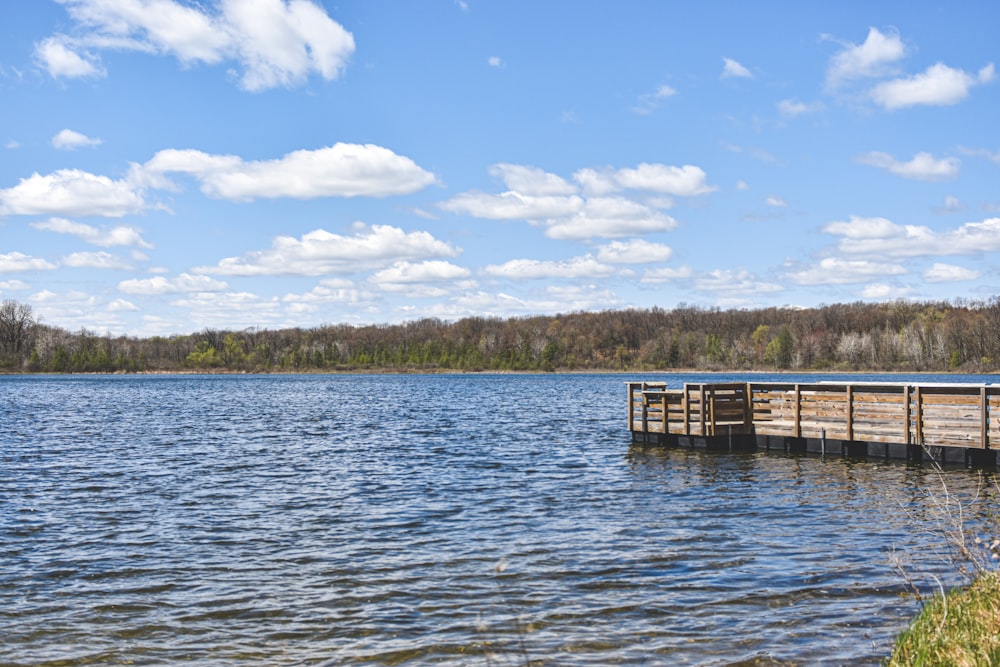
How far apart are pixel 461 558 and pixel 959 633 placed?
325 inches

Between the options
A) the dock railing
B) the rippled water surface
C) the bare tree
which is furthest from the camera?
the bare tree

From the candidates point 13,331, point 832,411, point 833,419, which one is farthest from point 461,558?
point 13,331

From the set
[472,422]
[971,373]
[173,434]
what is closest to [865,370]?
[971,373]

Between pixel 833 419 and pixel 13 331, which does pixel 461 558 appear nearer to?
pixel 833 419

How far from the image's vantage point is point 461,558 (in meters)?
14.3

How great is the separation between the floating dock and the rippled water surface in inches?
41.5

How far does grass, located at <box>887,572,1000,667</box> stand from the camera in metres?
6.84

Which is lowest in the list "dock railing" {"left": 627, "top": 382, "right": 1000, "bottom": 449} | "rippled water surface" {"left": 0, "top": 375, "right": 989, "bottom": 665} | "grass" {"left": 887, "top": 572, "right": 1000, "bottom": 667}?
"rippled water surface" {"left": 0, "top": 375, "right": 989, "bottom": 665}

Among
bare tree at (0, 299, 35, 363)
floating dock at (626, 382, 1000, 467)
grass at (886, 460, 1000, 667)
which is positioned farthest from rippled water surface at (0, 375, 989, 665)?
bare tree at (0, 299, 35, 363)

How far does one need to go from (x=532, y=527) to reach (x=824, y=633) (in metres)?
7.39

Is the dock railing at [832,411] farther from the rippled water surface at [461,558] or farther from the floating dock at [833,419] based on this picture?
the rippled water surface at [461,558]

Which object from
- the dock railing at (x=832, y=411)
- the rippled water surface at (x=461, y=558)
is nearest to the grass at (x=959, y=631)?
the rippled water surface at (x=461, y=558)

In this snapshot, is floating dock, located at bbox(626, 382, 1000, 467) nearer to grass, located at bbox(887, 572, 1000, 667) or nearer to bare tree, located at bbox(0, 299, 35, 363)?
grass, located at bbox(887, 572, 1000, 667)

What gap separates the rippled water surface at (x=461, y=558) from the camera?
10.1m
